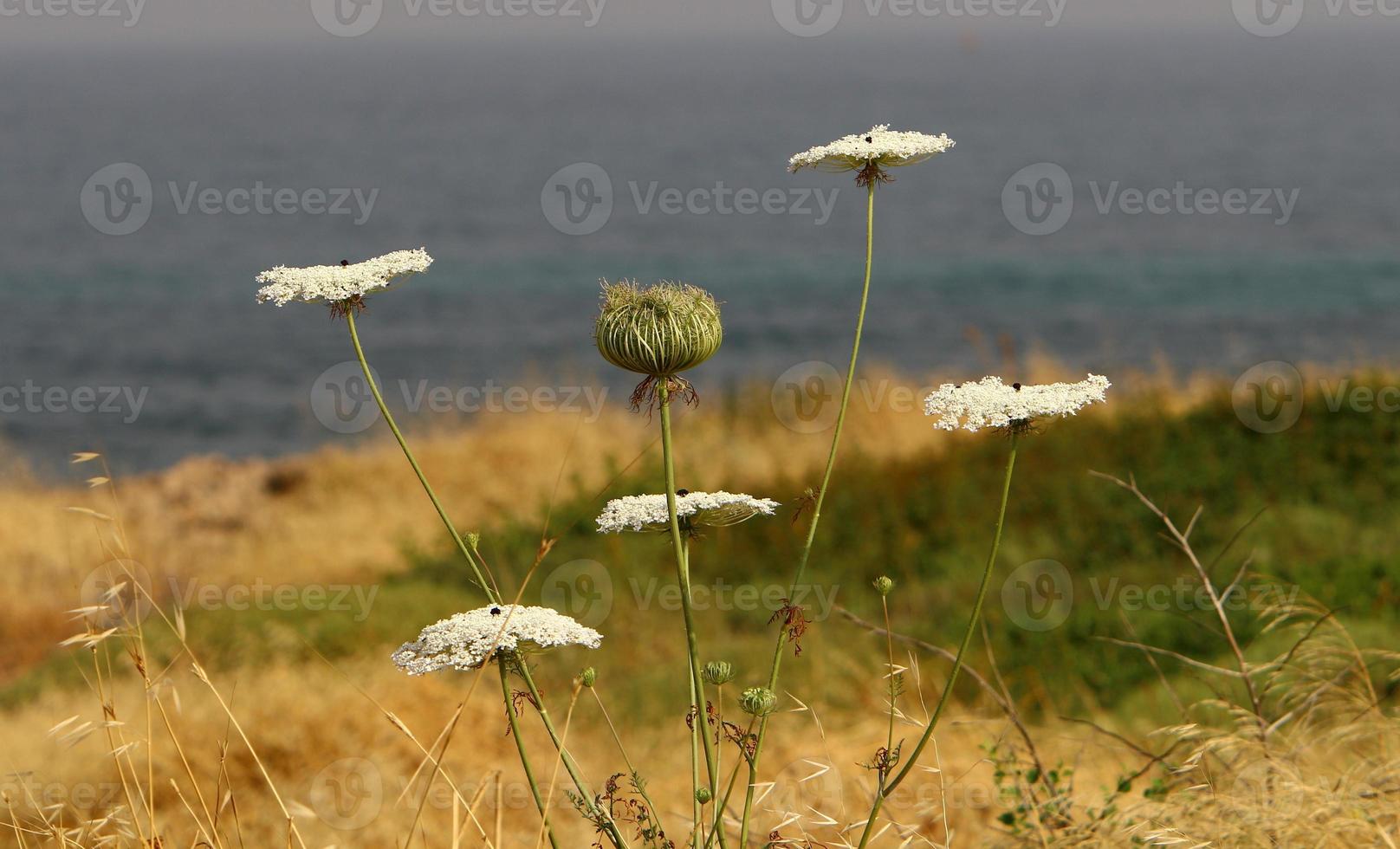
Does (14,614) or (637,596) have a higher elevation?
(637,596)

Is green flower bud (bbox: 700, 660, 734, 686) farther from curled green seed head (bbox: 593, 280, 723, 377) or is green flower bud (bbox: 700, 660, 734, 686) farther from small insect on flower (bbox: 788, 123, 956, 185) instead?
small insect on flower (bbox: 788, 123, 956, 185)

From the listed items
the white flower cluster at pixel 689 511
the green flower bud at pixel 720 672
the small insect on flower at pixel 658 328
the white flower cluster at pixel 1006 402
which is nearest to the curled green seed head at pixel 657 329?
Result: the small insect on flower at pixel 658 328

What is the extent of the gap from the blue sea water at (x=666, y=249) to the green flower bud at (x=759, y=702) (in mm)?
1493

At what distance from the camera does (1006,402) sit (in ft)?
6.76

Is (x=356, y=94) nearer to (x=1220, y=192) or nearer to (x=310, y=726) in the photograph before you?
(x=1220, y=192)

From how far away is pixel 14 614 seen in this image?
11359 mm

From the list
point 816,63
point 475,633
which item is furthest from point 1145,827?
point 816,63

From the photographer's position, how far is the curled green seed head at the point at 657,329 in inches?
83.0

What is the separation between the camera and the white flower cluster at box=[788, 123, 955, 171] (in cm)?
234

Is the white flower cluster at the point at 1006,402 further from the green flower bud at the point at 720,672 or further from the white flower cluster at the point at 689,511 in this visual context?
the green flower bud at the point at 720,672

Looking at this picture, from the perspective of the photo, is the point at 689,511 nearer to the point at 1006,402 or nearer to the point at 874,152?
the point at 1006,402

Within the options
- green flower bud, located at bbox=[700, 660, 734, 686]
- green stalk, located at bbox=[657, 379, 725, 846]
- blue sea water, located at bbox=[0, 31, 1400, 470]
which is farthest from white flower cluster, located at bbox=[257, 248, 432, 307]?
blue sea water, located at bbox=[0, 31, 1400, 470]

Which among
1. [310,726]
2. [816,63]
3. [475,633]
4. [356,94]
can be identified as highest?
[816,63]

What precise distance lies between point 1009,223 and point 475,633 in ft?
164
